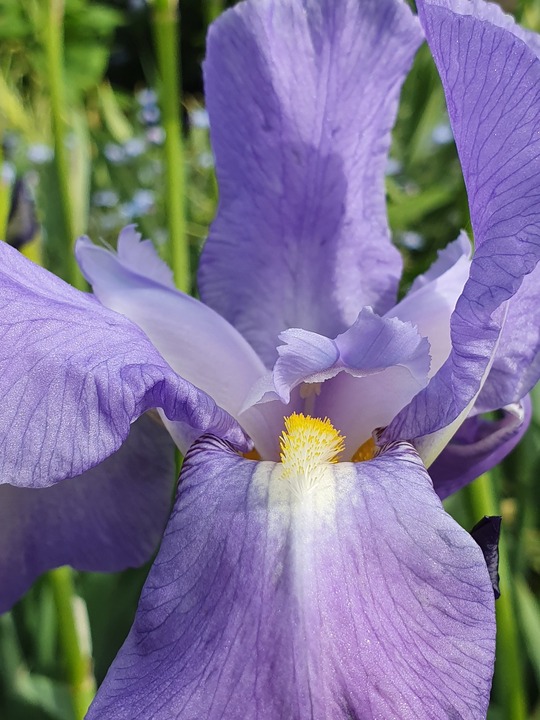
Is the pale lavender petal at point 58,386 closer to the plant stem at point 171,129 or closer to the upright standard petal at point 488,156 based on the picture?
the upright standard petal at point 488,156

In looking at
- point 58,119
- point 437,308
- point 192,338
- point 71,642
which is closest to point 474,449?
point 437,308

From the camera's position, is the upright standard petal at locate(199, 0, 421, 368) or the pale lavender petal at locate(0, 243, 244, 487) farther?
the upright standard petal at locate(199, 0, 421, 368)

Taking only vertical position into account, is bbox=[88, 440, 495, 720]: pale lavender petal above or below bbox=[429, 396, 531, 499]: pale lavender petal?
below

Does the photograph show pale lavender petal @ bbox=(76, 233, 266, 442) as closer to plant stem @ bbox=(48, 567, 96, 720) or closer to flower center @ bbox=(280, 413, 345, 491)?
flower center @ bbox=(280, 413, 345, 491)

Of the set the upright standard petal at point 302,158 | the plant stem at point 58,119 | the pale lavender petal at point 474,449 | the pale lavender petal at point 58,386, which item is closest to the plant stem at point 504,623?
the pale lavender petal at point 474,449

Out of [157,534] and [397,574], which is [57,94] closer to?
[157,534]

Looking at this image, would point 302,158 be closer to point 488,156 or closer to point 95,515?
point 488,156

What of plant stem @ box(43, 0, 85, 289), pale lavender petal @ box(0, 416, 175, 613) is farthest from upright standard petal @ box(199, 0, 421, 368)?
plant stem @ box(43, 0, 85, 289)
